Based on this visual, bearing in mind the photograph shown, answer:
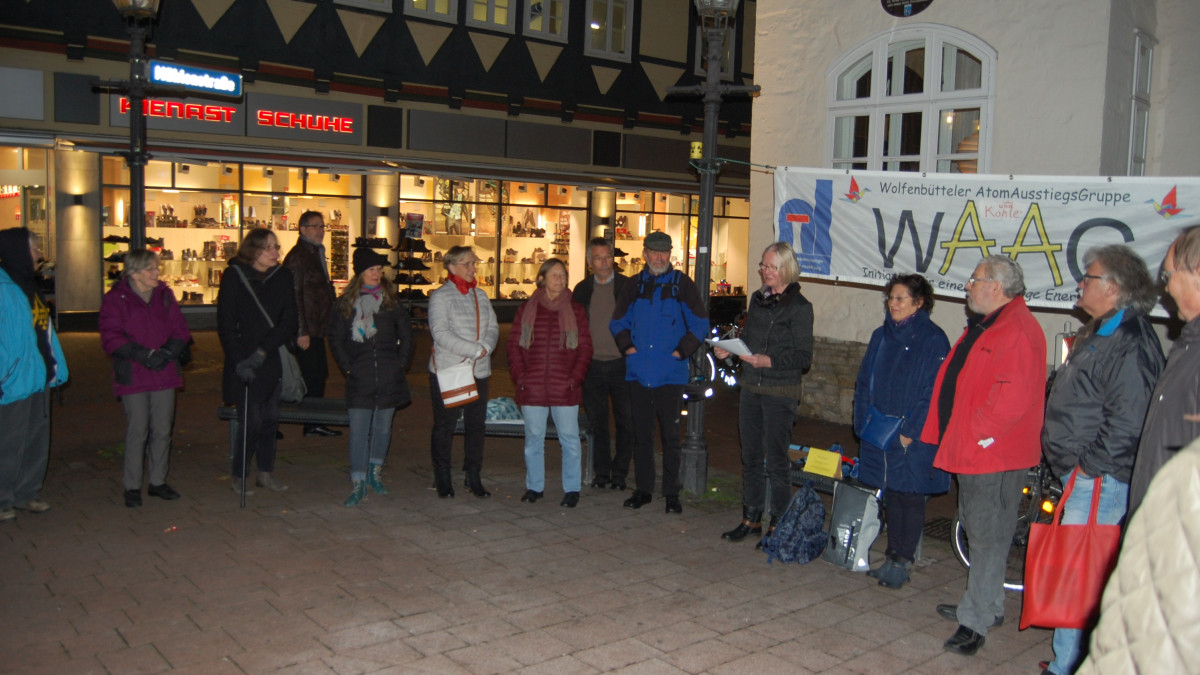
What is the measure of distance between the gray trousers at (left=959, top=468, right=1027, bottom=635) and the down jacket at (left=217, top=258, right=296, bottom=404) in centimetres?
510

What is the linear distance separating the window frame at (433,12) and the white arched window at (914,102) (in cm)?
1246

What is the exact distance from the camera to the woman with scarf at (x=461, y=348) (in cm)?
737

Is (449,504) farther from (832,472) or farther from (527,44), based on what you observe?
(527,44)

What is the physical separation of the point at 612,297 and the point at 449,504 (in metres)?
2.09

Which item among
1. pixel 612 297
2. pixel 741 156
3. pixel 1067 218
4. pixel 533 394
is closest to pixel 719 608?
pixel 533 394

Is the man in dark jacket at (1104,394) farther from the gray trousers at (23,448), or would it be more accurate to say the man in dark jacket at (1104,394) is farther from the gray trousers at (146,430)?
the gray trousers at (23,448)

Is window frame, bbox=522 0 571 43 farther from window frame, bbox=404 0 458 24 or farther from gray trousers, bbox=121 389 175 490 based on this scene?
gray trousers, bbox=121 389 175 490

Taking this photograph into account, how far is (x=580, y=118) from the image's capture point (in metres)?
23.1

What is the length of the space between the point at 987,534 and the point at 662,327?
2986 mm

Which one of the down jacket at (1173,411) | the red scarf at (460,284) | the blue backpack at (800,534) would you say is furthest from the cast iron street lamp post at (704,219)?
the down jacket at (1173,411)

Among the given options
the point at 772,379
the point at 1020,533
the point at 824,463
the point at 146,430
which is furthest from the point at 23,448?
the point at 1020,533

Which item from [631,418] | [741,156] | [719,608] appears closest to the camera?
[719,608]

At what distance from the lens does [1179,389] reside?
3.33m

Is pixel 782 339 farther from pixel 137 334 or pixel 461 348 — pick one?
pixel 137 334
